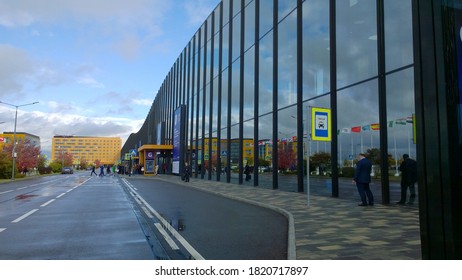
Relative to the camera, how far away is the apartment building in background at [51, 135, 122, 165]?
172 m

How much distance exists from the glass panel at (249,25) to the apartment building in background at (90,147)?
155186mm

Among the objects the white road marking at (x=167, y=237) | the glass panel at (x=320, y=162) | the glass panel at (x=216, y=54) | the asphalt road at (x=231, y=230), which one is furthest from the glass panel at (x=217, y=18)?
the white road marking at (x=167, y=237)

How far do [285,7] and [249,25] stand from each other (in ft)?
16.5

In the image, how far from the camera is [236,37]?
2617cm

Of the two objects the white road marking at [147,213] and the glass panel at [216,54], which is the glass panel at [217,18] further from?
the white road marking at [147,213]

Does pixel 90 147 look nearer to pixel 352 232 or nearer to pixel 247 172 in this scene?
pixel 247 172

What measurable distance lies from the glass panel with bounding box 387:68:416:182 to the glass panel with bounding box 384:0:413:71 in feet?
1.43

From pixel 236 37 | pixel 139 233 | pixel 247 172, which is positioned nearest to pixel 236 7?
pixel 236 37

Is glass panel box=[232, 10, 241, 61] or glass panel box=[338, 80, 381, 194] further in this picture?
glass panel box=[232, 10, 241, 61]

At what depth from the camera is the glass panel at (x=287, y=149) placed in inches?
702

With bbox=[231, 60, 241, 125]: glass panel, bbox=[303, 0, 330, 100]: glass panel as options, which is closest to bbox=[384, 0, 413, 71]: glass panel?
bbox=[303, 0, 330, 100]: glass panel

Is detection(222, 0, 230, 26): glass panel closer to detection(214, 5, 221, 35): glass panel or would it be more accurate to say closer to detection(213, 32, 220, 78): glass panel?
detection(214, 5, 221, 35): glass panel
